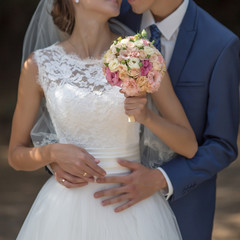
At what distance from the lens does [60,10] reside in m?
3.58

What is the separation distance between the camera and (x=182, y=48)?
11.7 ft

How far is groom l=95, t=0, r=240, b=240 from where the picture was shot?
345 cm

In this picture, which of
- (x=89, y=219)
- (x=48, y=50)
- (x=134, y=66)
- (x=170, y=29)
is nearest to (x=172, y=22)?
(x=170, y=29)

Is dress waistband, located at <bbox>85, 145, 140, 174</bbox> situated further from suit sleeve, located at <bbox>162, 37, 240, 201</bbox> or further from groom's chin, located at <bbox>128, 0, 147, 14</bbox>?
groom's chin, located at <bbox>128, 0, 147, 14</bbox>

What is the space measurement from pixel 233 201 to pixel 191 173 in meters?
3.98

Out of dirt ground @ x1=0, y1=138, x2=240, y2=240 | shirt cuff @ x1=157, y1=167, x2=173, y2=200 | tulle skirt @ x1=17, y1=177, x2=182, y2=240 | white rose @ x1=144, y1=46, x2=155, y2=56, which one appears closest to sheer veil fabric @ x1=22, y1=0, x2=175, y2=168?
shirt cuff @ x1=157, y1=167, x2=173, y2=200

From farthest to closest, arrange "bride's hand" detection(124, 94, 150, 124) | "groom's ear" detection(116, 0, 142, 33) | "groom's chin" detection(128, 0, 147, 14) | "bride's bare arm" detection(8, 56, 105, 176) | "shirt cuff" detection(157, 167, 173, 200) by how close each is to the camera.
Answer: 1. "groom's ear" detection(116, 0, 142, 33)
2. "groom's chin" detection(128, 0, 147, 14)
3. "shirt cuff" detection(157, 167, 173, 200)
4. "bride's bare arm" detection(8, 56, 105, 176)
5. "bride's hand" detection(124, 94, 150, 124)

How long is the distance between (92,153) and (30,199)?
4.25 m

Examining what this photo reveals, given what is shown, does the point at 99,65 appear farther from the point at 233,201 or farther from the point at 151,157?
the point at 233,201

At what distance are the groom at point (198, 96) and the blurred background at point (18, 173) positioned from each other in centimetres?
296

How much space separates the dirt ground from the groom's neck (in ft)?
11.1

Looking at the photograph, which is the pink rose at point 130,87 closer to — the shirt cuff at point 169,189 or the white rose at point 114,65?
the white rose at point 114,65

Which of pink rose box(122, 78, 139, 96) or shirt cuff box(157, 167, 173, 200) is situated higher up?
pink rose box(122, 78, 139, 96)

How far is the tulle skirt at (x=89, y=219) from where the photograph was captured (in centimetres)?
321
